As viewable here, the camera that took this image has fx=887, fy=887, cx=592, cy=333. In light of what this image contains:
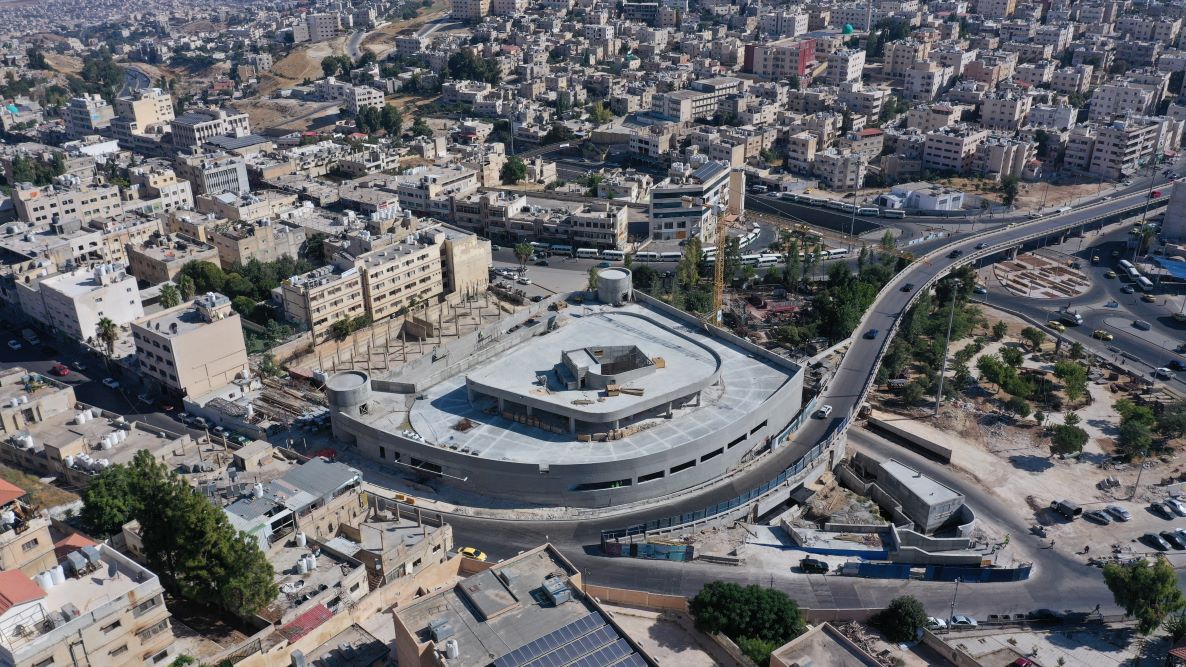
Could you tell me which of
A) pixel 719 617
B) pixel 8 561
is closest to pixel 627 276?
pixel 719 617

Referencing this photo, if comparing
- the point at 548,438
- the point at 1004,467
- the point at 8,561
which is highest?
the point at 8,561

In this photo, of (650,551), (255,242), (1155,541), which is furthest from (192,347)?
(1155,541)

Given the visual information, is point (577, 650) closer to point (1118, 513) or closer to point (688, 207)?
point (1118, 513)

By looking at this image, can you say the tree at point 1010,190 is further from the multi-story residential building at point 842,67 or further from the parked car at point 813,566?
the parked car at point 813,566

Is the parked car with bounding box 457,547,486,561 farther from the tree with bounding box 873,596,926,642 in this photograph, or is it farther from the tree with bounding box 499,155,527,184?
the tree with bounding box 499,155,527,184

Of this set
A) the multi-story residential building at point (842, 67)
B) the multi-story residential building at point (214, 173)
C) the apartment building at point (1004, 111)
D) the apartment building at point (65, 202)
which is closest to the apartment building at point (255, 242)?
the apartment building at point (65, 202)

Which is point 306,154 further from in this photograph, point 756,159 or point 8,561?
point 8,561

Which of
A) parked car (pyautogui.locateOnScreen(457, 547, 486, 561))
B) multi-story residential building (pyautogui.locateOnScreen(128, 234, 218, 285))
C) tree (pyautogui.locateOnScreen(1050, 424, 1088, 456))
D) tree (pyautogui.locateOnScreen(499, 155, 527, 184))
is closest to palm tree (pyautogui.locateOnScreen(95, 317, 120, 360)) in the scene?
multi-story residential building (pyautogui.locateOnScreen(128, 234, 218, 285))
